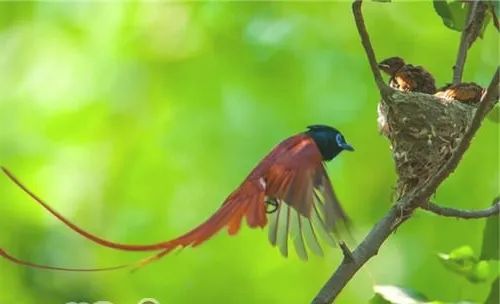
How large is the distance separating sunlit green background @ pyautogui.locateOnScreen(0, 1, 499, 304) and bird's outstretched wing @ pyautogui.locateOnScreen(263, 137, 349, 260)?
Result: 1.74 m

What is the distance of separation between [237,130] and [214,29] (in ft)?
1.36

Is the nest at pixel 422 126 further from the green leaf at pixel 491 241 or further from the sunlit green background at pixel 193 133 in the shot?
the sunlit green background at pixel 193 133

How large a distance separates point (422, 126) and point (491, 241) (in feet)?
1.50

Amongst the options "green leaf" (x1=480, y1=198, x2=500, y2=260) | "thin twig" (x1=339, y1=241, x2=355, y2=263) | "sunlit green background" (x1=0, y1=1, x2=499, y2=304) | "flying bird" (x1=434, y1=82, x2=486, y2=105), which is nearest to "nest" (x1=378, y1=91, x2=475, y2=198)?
"flying bird" (x1=434, y1=82, x2=486, y2=105)

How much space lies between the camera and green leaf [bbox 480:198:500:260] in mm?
1730

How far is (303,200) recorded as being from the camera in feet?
5.09

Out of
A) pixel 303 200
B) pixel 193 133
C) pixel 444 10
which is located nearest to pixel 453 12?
pixel 444 10

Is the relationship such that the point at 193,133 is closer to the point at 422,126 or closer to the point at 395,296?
the point at 422,126

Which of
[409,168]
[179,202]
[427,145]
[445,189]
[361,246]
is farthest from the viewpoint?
[179,202]

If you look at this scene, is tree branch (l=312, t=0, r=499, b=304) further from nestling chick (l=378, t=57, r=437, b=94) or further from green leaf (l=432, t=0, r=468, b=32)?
nestling chick (l=378, t=57, r=437, b=94)

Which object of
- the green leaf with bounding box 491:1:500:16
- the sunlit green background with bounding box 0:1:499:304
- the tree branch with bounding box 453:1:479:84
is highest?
the green leaf with bounding box 491:1:500:16

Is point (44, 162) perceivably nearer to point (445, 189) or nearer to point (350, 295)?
point (350, 295)

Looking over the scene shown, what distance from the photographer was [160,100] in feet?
13.0

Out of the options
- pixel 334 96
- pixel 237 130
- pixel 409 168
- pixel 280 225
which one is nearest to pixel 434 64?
pixel 334 96
